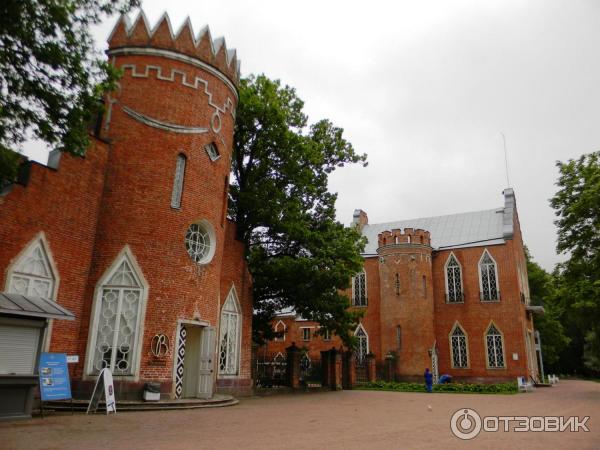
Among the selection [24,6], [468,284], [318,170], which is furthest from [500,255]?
[24,6]

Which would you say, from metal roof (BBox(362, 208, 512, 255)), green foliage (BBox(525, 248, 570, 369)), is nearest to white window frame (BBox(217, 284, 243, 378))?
metal roof (BBox(362, 208, 512, 255))

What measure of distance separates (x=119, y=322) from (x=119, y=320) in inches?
2.1

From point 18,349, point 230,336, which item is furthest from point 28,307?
point 230,336

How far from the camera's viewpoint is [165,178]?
1477cm

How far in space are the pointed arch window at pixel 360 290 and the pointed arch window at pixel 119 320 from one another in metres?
25.8

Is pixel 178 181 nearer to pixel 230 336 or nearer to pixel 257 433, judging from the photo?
pixel 230 336

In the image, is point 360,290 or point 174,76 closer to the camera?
point 174,76

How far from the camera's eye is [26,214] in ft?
39.9

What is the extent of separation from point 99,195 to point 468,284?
27843mm

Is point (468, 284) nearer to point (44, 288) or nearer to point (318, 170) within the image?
point (318, 170)

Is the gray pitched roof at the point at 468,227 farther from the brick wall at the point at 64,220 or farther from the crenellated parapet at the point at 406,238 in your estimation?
the brick wall at the point at 64,220

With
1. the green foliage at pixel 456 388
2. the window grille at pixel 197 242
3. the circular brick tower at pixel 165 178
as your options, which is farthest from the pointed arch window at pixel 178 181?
the green foliage at pixel 456 388

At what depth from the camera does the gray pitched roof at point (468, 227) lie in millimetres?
35781

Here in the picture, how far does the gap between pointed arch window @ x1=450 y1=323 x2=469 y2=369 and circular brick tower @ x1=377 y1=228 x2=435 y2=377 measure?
1.59 m
